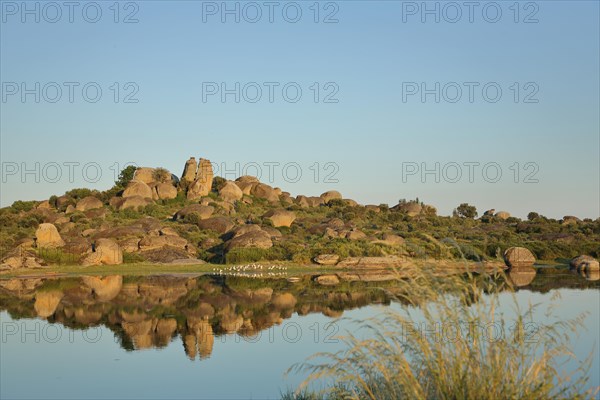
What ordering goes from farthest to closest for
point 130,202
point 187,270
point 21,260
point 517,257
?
1. point 130,202
2. point 517,257
3. point 21,260
4. point 187,270

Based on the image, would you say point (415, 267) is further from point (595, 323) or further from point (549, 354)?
point (595, 323)

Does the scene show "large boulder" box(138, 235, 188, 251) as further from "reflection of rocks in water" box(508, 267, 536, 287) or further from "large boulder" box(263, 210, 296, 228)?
"reflection of rocks in water" box(508, 267, 536, 287)

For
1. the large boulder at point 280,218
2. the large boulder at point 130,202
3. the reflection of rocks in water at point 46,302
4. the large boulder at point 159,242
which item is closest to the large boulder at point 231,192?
the large boulder at point 130,202

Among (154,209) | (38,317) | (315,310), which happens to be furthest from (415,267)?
(154,209)

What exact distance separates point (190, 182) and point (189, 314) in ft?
158

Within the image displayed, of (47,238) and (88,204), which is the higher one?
(88,204)

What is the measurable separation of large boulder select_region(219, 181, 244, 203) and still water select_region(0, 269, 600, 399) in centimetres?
3492

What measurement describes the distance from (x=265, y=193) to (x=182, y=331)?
5274cm

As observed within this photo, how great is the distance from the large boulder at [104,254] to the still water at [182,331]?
7033 mm

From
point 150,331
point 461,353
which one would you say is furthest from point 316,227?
point 461,353

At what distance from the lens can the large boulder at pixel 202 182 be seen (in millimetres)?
68306

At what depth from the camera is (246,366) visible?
15.4 meters

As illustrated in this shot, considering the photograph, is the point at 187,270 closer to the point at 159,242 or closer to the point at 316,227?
the point at 159,242

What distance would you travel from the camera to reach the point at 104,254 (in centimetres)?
4150
